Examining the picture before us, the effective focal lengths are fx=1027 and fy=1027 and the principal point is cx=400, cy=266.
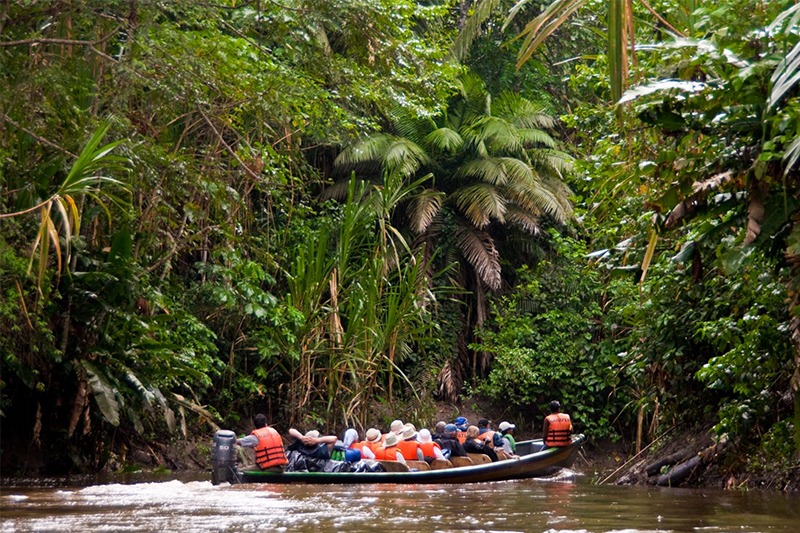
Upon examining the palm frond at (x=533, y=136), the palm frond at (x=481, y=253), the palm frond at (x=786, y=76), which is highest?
the palm frond at (x=533, y=136)

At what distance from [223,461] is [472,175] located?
1105cm

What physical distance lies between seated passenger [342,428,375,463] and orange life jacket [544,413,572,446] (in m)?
3.35

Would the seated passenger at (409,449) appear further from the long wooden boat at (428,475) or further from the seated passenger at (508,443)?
the seated passenger at (508,443)

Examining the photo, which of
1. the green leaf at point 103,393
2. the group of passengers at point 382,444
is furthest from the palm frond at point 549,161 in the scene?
the green leaf at point 103,393

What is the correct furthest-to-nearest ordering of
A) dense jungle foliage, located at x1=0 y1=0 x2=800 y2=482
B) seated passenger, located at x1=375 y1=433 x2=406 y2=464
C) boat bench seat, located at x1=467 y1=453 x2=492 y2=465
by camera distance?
boat bench seat, located at x1=467 y1=453 x2=492 y2=465
seated passenger, located at x1=375 y1=433 x2=406 y2=464
dense jungle foliage, located at x1=0 y1=0 x2=800 y2=482

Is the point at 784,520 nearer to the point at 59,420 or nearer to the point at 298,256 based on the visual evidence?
the point at 59,420

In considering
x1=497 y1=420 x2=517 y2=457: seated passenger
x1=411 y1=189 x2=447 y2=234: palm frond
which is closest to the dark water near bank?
x1=497 y1=420 x2=517 y2=457: seated passenger

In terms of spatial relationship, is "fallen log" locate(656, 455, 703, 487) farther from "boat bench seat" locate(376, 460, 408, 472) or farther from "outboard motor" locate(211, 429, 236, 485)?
"outboard motor" locate(211, 429, 236, 485)

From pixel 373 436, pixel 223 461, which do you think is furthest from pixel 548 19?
pixel 373 436

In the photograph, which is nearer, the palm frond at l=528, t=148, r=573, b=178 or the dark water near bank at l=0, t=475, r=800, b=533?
the dark water near bank at l=0, t=475, r=800, b=533

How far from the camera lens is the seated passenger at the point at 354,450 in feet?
46.0

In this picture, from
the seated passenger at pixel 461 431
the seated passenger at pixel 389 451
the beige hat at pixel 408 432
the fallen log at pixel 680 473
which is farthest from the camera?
the seated passenger at pixel 461 431

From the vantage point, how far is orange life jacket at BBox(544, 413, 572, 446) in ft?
53.6

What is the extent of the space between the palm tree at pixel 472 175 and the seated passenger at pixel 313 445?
7173mm
